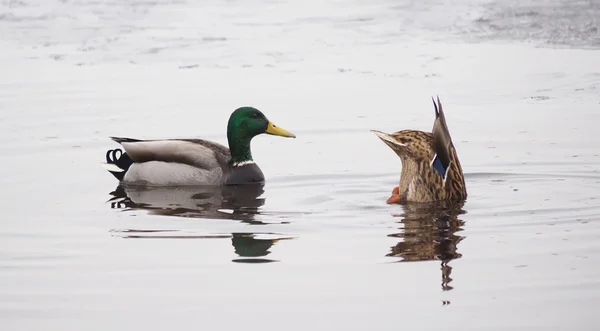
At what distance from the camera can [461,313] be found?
536 cm

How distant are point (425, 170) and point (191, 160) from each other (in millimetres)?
2640

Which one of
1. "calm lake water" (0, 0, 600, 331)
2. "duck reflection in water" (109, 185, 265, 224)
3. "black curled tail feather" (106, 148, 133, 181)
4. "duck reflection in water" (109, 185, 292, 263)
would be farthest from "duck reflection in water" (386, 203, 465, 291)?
"black curled tail feather" (106, 148, 133, 181)

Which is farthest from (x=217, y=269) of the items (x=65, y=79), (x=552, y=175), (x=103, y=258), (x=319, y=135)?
(x=65, y=79)

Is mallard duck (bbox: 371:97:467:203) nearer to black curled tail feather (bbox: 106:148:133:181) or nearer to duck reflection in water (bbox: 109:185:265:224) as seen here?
duck reflection in water (bbox: 109:185:265:224)

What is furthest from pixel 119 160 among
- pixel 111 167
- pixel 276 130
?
pixel 276 130

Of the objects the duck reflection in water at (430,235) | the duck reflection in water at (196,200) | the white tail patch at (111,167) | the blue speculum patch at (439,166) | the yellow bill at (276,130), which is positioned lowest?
the duck reflection in water at (430,235)

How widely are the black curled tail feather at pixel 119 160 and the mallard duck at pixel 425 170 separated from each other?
2958 mm

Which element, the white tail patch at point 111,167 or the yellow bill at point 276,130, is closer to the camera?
the white tail patch at point 111,167

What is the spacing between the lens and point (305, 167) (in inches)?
405

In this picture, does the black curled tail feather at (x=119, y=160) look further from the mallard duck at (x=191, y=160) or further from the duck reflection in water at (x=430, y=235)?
the duck reflection in water at (x=430, y=235)

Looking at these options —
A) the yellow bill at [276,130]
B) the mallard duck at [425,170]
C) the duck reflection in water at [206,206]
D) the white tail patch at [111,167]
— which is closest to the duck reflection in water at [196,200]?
the duck reflection in water at [206,206]

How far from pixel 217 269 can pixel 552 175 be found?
4167mm

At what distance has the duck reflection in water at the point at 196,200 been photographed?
28.2 ft

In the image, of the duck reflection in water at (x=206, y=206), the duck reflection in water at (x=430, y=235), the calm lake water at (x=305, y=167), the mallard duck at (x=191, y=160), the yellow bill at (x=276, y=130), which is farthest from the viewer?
the yellow bill at (x=276, y=130)
